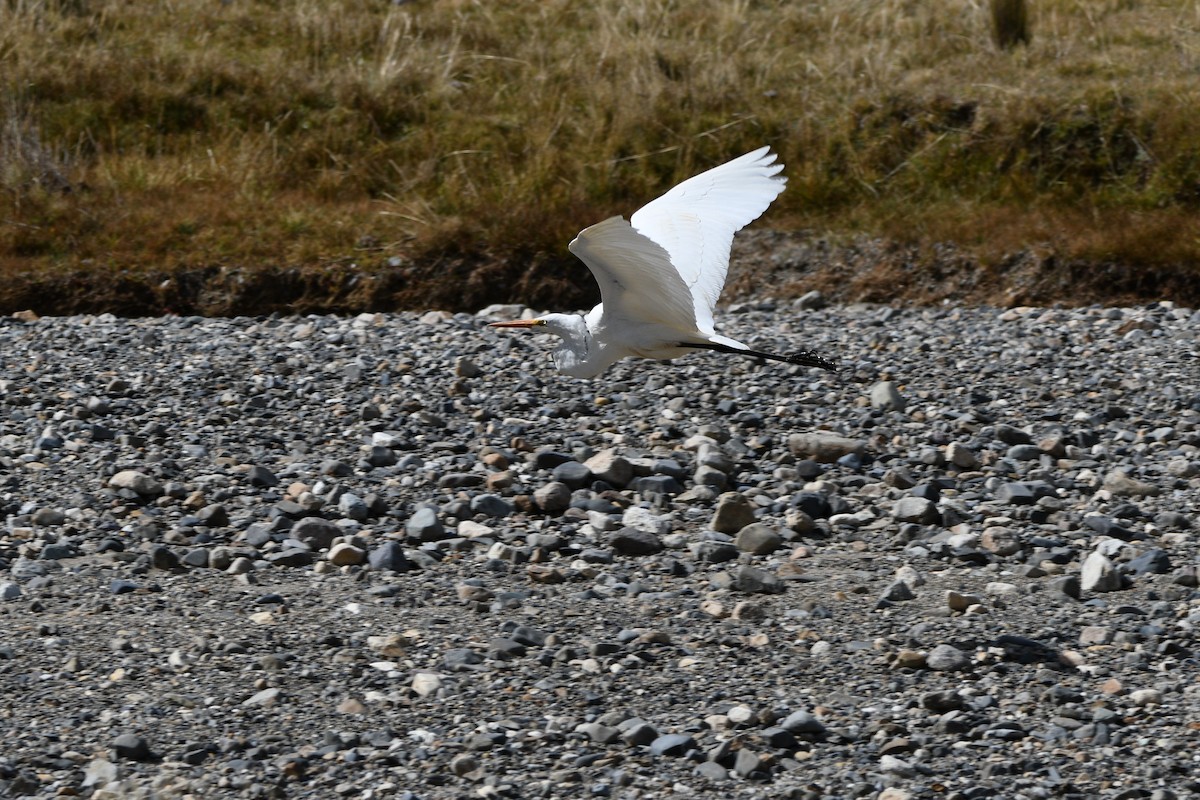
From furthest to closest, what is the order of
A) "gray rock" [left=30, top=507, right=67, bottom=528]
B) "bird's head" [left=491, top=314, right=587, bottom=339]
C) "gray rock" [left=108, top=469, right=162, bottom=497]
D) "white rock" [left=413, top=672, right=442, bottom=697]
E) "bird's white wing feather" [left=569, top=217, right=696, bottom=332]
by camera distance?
"gray rock" [left=108, top=469, right=162, bottom=497], "bird's head" [left=491, top=314, right=587, bottom=339], "gray rock" [left=30, top=507, right=67, bottom=528], "bird's white wing feather" [left=569, top=217, right=696, bottom=332], "white rock" [left=413, top=672, right=442, bottom=697]

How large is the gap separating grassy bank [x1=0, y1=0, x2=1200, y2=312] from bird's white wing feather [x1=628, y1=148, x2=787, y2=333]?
369 centimetres

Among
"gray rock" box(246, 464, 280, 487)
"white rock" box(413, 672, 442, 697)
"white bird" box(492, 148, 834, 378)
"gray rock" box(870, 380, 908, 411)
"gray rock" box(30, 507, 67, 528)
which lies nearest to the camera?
"white rock" box(413, 672, 442, 697)

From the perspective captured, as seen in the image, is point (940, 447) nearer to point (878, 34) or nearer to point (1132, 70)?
point (1132, 70)

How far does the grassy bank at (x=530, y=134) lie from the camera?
9234 millimetres

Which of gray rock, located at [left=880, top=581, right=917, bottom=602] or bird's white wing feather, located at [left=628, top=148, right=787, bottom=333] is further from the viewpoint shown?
bird's white wing feather, located at [left=628, top=148, right=787, bottom=333]

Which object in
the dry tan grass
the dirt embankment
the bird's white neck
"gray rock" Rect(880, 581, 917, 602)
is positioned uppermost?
A: the dry tan grass

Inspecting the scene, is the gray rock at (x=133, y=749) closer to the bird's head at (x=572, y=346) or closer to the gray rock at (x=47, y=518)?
the gray rock at (x=47, y=518)

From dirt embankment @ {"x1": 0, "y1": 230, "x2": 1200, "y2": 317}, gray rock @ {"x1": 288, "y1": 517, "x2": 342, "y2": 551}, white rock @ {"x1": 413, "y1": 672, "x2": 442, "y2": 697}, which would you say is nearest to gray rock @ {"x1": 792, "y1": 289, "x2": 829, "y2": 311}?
dirt embankment @ {"x1": 0, "y1": 230, "x2": 1200, "y2": 317}

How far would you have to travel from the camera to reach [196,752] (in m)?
3.57

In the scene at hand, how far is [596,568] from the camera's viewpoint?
4.81 meters

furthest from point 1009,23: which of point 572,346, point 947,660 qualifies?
point 947,660

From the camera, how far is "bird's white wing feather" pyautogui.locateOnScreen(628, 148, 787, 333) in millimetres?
5305

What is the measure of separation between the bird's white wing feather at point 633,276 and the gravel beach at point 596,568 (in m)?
0.74

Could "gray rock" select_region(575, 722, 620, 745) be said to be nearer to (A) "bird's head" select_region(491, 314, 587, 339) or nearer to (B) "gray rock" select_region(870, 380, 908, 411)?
(A) "bird's head" select_region(491, 314, 587, 339)
